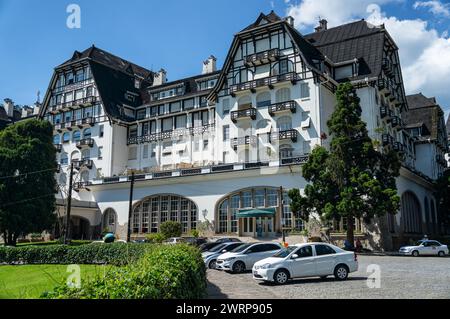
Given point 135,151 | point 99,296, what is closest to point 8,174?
point 135,151

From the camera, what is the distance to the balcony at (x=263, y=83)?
147 feet

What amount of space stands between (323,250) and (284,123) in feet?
96.2

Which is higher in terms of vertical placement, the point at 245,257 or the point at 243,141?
the point at 243,141

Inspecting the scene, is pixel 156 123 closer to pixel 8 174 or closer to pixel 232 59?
pixel 232 59

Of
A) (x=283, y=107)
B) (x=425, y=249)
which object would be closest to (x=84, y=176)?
(x=283, y=107)

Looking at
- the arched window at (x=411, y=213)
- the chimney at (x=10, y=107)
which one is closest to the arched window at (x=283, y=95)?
the arched window at (x=411, y=213)

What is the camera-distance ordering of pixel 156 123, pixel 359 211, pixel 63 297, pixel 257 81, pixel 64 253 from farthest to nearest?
pixel 156 123 → pixel 257 81 → pixel 359 211 → pixel 64 253 → pixel 63 297

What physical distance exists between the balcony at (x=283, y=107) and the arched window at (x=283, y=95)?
1156 mm

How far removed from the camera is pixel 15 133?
43562mm

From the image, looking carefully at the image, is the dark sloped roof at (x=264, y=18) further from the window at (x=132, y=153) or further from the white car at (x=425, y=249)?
the white car at (x=425, y=249)

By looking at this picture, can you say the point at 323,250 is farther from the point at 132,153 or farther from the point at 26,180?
the point at 132,153

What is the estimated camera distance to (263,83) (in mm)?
46375

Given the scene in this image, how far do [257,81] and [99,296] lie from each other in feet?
138

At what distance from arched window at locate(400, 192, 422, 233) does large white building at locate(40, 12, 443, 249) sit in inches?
6.0
